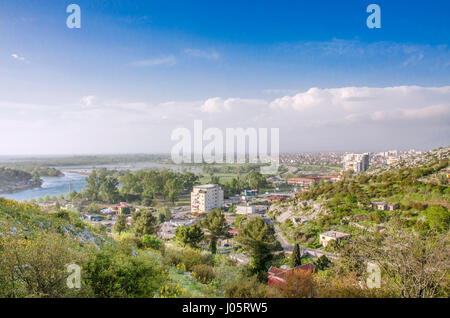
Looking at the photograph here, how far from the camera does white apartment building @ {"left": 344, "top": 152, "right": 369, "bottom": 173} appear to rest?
2468 cm

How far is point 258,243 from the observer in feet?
20.7

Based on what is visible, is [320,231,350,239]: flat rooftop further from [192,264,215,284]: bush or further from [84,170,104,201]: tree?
[84,170,104,201]: tree

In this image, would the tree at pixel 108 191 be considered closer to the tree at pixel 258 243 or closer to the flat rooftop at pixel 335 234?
the tree at pixel 258 243

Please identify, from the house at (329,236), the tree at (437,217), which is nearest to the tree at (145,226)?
the house at (329,236)

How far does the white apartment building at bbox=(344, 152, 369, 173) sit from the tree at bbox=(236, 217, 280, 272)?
21763mm

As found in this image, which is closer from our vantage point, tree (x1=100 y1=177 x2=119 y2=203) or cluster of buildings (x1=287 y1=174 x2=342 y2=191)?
tree (x1=100 y1=177 x2=119 y2=203)

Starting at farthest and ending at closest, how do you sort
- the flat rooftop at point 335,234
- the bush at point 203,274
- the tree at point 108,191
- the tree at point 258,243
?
the tree at point 108,191 → the flat rooftop at point 335,234 → the tree at point 258,243 → the bush at point 203,274

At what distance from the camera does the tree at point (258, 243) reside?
621 cm

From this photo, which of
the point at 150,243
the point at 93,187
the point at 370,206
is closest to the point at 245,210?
→ the point at 370,206

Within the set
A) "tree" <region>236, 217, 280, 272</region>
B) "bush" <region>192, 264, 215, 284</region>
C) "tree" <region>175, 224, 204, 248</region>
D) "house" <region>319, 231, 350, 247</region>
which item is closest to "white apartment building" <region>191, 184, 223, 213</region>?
"tree" <region>175, 224, 204, 248</region>

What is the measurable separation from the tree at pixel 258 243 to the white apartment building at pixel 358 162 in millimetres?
21763

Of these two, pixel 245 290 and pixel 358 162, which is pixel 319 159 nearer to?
pixel 358 162
